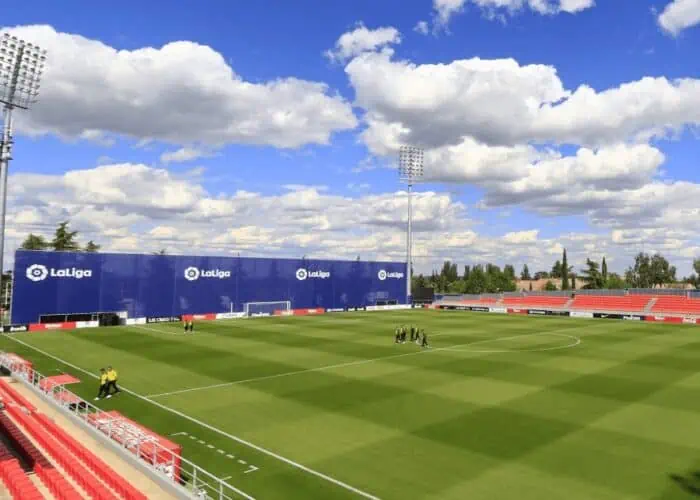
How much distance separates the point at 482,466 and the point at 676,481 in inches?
242

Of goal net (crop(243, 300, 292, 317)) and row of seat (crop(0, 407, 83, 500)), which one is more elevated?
goal net (crop(243, 300, 292, 317))

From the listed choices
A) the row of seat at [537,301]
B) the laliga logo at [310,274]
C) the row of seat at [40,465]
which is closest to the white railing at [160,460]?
the row of seat at [40,465]

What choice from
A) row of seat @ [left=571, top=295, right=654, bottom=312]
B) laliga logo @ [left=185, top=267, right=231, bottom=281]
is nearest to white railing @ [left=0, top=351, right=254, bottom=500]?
laliga logo @ [left=185, top=267, right=231, bottom=281]

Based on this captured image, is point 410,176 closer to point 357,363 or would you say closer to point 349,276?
point 349,276

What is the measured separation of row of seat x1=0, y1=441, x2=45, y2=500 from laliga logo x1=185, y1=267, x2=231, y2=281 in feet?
196

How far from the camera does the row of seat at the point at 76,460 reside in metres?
14.1

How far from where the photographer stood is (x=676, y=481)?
16.6 metres

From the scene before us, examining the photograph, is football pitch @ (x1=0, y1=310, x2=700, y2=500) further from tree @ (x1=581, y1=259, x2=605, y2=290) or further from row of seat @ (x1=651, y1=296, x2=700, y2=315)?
tree @ (x1=581, y1=259, x2=605, y2=290)

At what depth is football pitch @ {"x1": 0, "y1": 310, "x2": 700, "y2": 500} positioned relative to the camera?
16859 mm

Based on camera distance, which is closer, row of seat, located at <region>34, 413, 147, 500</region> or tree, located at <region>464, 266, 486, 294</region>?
row of seat, located at <region>34, 413, 147, 500</region>

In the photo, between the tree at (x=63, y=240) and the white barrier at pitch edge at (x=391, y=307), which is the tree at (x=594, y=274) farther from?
the tree at (x=63, y=240)

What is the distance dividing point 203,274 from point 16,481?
6348cm

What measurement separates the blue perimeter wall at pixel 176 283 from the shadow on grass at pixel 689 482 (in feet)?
212

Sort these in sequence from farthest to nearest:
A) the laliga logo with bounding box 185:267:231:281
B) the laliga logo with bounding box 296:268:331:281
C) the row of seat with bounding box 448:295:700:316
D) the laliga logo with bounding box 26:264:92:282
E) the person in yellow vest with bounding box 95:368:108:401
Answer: the laliga logo with bounding box 296:268:331:281, the row of seat with bounding box 448:295:700:316, the laliga logo with bounding box 185:267:231:281, the laliga logo with bounding box 26:264:92:282, the person in yellow vest with bounding box 95:368:108:401
